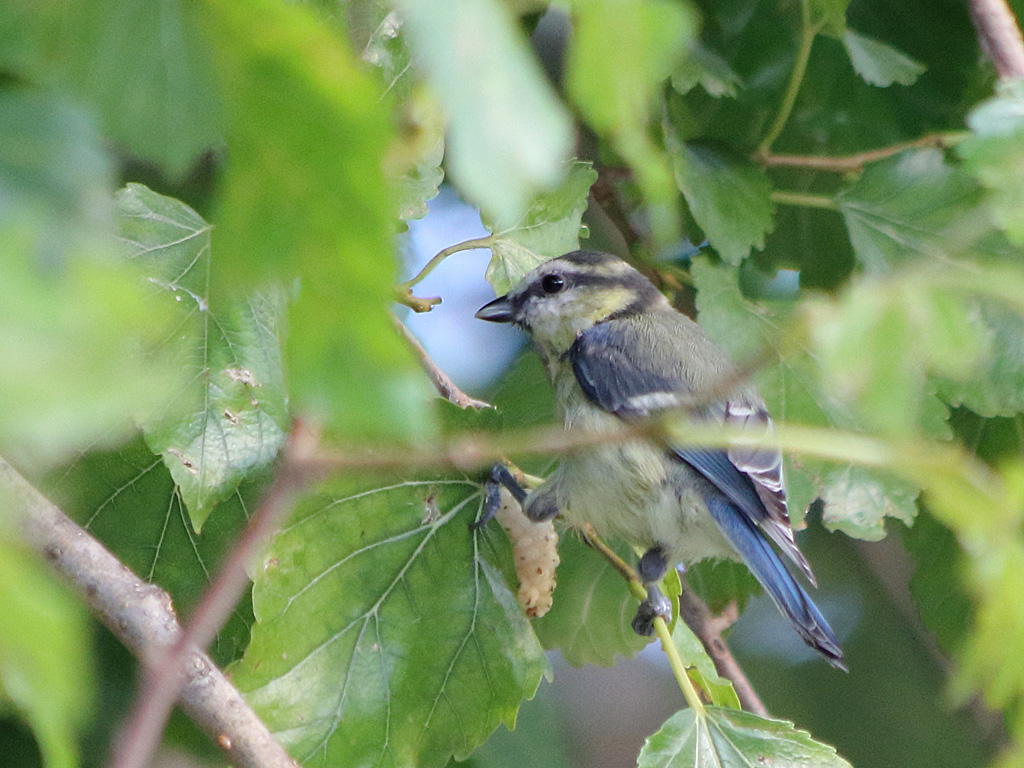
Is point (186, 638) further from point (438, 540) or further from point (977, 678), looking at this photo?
point (438, 540)

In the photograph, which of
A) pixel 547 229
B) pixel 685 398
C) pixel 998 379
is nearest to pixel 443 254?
pixel 547 229

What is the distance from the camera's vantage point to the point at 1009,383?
1298 millimetres

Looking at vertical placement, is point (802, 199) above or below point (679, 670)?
above

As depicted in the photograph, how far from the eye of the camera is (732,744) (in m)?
1.08

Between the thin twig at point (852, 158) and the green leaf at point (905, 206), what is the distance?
0.01 meters

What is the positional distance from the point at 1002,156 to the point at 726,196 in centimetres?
81

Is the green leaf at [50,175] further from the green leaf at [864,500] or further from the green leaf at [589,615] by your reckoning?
the green leaf at [589,615]

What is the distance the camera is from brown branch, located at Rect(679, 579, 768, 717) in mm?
1456

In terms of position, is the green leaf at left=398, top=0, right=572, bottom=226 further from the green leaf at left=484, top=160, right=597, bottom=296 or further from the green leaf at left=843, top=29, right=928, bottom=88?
the green leaf at left=843, top=29, right=928, bottom=88

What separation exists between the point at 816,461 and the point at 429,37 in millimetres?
1047

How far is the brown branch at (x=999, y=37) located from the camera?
3.57ft

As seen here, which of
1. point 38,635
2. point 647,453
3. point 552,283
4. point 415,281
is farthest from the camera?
point 552,283

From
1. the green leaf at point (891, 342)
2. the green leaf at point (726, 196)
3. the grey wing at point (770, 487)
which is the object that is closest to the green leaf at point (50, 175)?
the green leaf at point (891, 342)

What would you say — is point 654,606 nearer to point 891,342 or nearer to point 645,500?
point 645,500
